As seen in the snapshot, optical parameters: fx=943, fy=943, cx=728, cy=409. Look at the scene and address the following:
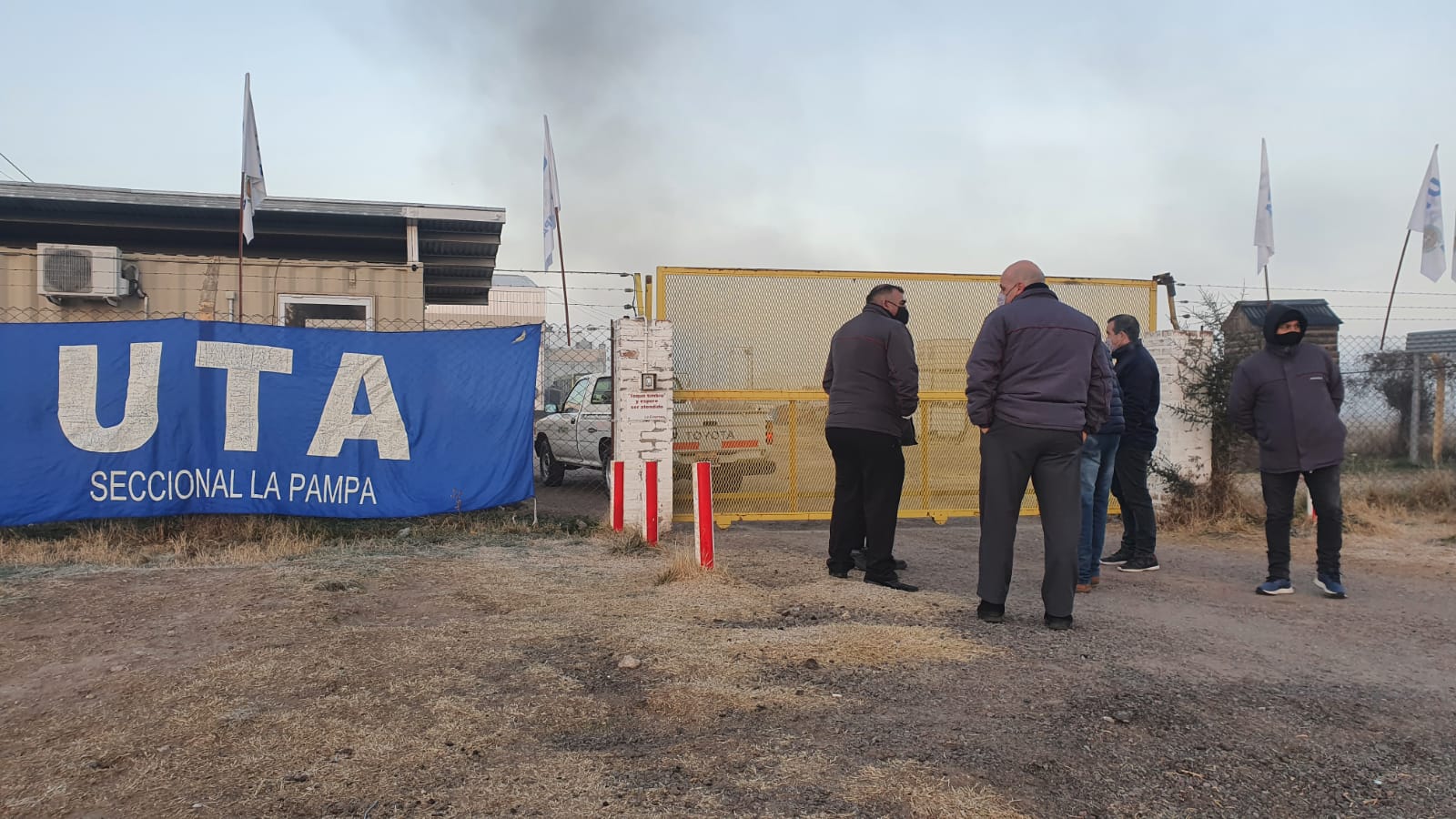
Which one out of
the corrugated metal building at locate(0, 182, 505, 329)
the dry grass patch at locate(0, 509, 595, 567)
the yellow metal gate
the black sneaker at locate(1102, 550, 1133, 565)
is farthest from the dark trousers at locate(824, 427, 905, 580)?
the corrugated metal building at locate(0, 182, 505, 329)

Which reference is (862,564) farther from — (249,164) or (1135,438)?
(249,164)

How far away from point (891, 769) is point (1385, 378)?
48.3 ft

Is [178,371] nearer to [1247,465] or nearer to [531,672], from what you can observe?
[531,672]

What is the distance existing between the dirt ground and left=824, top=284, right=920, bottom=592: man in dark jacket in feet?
1.27

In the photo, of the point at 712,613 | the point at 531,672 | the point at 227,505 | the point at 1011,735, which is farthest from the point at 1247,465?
the point at 227,505

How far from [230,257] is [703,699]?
14415mm

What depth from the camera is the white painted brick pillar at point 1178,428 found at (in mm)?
9258

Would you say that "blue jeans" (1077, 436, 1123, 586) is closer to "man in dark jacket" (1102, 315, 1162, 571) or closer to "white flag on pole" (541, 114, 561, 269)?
"man in dark jacket" (1102, 315, 1162, 571)

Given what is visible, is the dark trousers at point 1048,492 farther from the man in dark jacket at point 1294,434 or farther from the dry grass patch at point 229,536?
the dry grass patch at point 229,536

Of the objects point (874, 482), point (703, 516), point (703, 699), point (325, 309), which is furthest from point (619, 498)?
point (325, 309)

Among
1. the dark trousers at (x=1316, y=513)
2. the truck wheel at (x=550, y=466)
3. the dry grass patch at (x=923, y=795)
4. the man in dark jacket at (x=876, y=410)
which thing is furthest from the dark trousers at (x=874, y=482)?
the truck wheel at (x=550, y=466)

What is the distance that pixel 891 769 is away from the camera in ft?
9.52

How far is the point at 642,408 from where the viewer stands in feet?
26.6

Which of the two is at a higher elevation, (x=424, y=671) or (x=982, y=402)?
(x=982, y=402)
